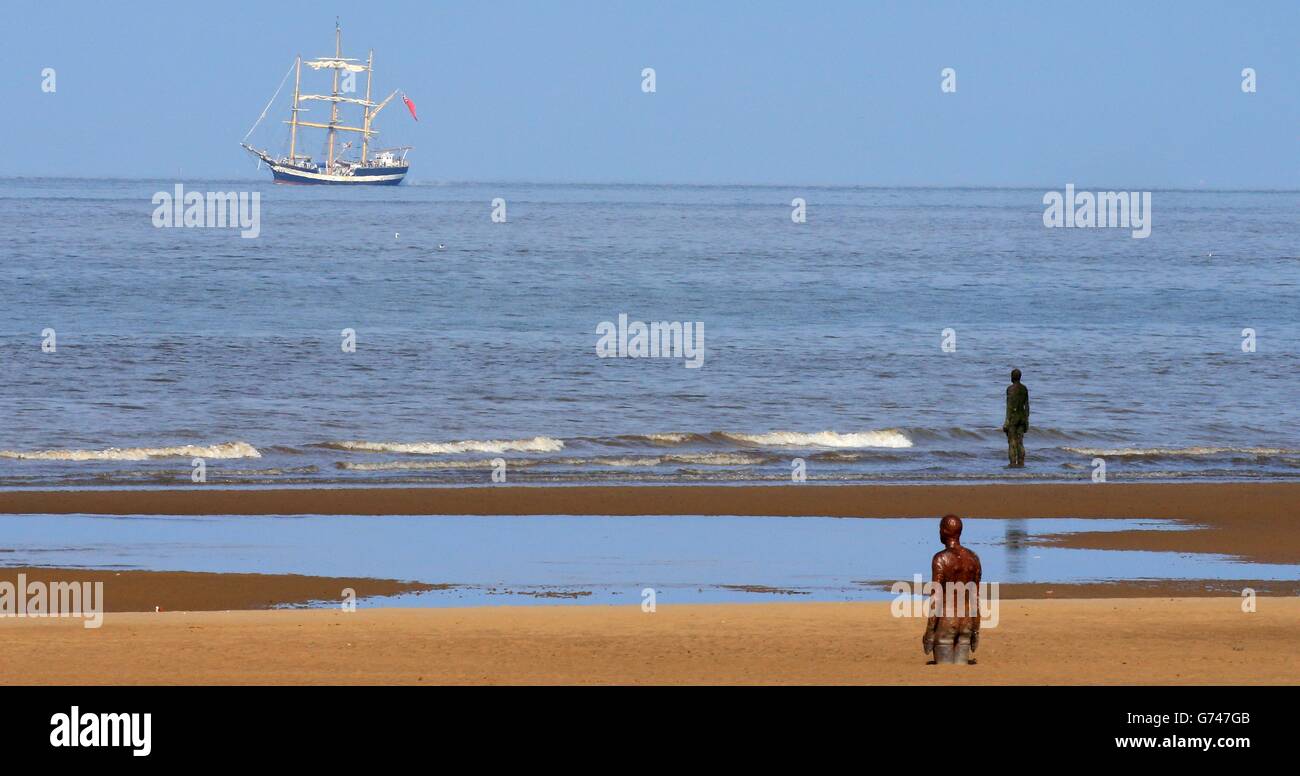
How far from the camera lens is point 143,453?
23.0m

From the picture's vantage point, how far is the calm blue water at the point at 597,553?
1396 cm

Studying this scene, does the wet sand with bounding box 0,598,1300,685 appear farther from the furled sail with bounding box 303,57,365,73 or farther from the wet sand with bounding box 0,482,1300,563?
the furled sail with bounding box 303,57,365,73

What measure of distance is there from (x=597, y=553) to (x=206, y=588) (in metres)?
3.84

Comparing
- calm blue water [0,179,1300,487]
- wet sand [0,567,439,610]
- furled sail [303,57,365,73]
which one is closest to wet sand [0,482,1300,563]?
calm blue water [0,179,1300,487]

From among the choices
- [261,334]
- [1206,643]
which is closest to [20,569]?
[1206,643]

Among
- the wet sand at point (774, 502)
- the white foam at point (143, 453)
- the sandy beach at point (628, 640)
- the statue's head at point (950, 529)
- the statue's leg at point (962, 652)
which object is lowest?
the sandy beach at point (628, 640)

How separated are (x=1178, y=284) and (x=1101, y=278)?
3616mm

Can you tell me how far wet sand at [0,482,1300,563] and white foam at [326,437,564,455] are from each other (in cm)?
390

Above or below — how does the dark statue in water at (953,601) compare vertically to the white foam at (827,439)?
below

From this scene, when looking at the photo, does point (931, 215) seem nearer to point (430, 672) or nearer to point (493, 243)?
point (493, 243)

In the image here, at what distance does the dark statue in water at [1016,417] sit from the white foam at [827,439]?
→ 3044 millimetres

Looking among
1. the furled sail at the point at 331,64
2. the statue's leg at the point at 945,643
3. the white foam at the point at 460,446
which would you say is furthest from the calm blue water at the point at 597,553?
the furled sail at the point at 331,64

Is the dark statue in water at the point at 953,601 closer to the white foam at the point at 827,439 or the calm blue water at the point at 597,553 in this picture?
the calm blue water at the point at 597,553

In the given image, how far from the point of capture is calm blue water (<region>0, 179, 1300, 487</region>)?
78.0 feet
